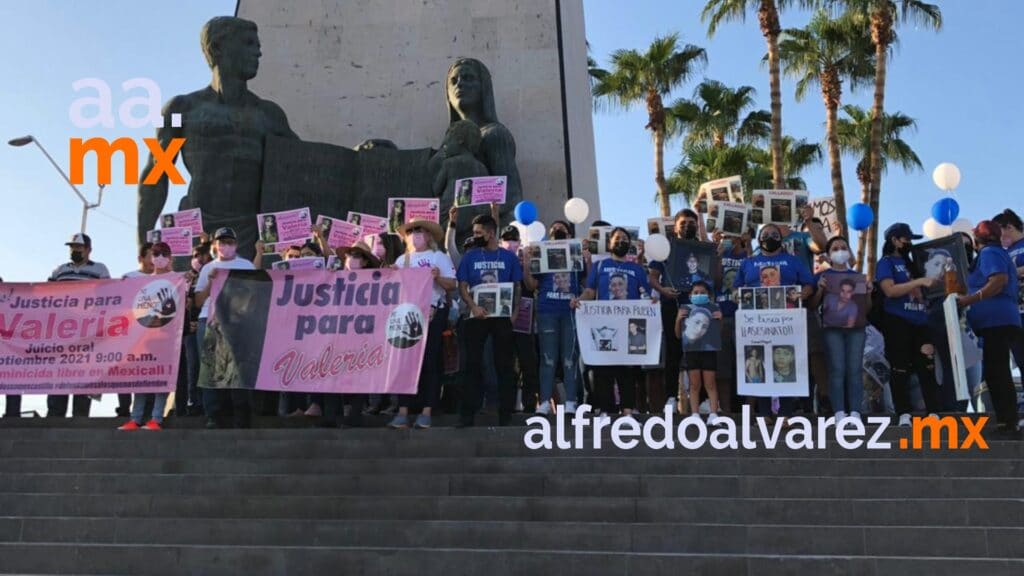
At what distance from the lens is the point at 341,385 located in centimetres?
942

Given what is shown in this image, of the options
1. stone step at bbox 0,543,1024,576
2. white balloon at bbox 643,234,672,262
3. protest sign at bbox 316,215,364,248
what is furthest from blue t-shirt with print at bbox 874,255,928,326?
protest sign at bbox 316,215,364,248

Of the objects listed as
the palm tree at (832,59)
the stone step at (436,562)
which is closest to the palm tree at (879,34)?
the palm tree at (832,59)

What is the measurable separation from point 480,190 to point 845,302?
4.76m

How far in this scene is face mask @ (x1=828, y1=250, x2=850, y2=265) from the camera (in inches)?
367

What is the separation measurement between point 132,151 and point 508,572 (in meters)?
9.85

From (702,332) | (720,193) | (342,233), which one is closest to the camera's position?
(702,332)

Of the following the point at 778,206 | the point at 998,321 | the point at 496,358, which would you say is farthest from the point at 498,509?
the point at 778,206

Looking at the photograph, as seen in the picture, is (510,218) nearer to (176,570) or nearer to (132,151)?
(132,151)

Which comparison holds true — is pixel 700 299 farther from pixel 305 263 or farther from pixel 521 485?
pixel 305 263

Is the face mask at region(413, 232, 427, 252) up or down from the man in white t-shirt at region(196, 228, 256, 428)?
up

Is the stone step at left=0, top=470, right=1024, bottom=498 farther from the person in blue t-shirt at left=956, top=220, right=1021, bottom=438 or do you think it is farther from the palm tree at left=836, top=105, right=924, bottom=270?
the palm tree at left=836, top=105, right=924, bottom=270

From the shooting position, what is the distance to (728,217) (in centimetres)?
1047

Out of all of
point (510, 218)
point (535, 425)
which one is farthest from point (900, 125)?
point (535, 425)

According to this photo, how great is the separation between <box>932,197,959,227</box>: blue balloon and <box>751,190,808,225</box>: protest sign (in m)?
1.46
